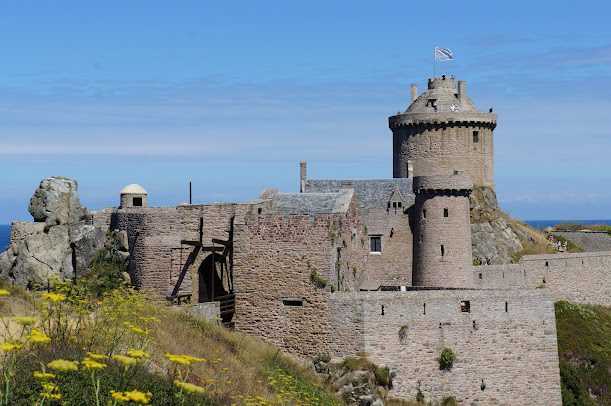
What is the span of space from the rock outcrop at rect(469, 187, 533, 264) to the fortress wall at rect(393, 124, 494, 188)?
48.3 inches

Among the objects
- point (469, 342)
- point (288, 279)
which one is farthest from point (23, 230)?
point (469, 342)

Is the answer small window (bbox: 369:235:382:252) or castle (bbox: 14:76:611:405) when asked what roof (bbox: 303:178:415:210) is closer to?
small window (bbox: 369:235:382:252)

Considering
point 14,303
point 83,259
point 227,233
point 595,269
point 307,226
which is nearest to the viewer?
point 14,303

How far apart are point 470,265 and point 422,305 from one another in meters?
11.3

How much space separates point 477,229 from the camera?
4878 cm

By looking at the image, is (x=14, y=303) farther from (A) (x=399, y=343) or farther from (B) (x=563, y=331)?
(B) (x=563, y=331)

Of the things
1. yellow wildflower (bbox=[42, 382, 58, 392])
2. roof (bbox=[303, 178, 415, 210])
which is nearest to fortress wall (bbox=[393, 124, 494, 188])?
roof (bbox=[303, 178, 415, 210])

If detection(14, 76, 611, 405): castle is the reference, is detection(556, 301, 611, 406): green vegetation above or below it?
below

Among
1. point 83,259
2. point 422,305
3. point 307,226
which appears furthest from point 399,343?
point 83,259

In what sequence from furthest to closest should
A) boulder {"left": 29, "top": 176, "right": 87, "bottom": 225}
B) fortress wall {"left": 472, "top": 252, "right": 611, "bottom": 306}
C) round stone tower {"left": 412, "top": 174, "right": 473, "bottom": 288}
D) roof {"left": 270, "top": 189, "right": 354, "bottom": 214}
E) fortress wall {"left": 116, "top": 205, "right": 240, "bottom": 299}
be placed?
fortress wall {"left": 472, "top": 252, "right": 611, "bottom": 306}, round stone tower {"left": 412, "top": 174, "right": 473, "bottom": 288}, boulder {"left": 29, "top": 176, "right": 87, "bottom": 225}, fortress wall {"left": 116, "top": 205, "right": 240, "bottom": 299}, roof {"left": 270, "top": 189, "right": 354, "bottom": 214}

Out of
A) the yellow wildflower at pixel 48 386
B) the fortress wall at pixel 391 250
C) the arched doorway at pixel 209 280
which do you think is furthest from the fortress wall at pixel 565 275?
the yellow wildflower at pixel 48 386

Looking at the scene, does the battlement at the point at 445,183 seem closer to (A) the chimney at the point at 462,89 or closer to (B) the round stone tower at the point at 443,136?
(B) the round stone tower at the point at 443,136

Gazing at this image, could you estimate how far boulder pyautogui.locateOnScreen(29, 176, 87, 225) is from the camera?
126 ft

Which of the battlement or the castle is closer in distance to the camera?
the castle
